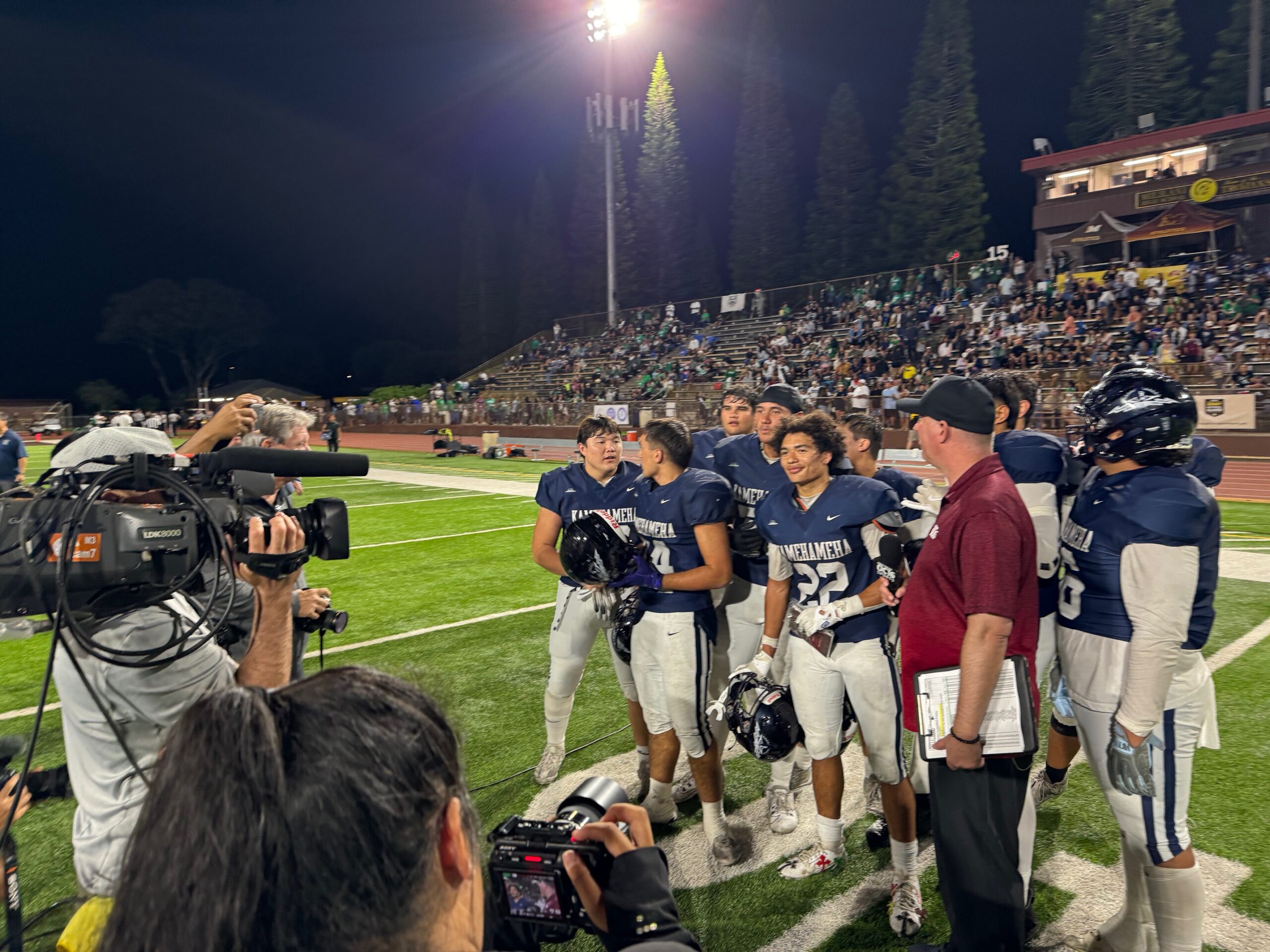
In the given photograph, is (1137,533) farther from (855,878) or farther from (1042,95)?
(1042,95)

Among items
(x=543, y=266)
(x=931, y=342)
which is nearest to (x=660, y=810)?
(x=931, y=342)

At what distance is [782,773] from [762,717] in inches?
29.6

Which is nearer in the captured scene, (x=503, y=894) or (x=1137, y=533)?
(x=503, y=894)

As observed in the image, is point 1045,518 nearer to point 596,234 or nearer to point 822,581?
point 822,581

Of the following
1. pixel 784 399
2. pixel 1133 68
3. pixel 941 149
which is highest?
pixel 1133 68

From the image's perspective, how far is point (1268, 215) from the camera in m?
29.8

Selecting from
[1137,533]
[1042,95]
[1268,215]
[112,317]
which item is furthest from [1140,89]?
[112,317]

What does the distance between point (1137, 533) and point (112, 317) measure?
81.4 metres

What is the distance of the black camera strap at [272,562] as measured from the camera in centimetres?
198

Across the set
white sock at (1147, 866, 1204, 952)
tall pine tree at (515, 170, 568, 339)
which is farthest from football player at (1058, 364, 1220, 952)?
tall pine tree at (515, 170, 568, 339)

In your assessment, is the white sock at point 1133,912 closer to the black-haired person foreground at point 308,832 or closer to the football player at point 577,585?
the football player at point 577,585

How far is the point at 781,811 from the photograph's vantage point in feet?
13.0

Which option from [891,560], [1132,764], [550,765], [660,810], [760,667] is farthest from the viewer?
[550,765]

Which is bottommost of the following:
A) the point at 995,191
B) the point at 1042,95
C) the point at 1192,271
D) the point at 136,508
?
the point at 136,508
